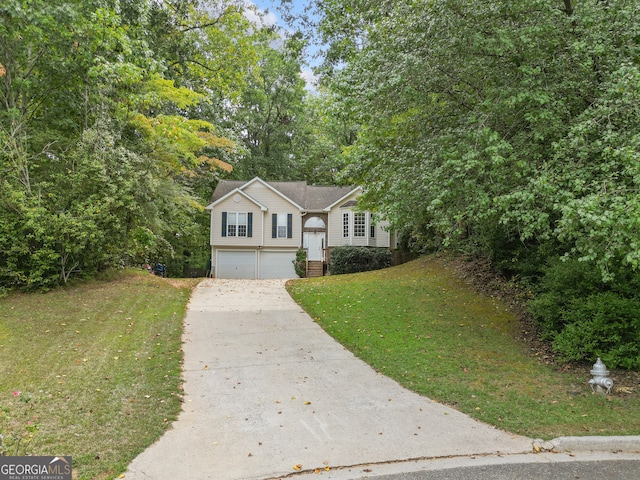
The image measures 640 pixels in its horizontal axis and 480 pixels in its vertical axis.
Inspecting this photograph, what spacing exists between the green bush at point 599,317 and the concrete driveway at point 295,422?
8.62ft

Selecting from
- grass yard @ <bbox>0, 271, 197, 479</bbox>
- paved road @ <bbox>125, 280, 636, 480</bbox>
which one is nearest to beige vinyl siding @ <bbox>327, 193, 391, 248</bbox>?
grass yard @ <bbox>0, 271, 197, 479</bbox>

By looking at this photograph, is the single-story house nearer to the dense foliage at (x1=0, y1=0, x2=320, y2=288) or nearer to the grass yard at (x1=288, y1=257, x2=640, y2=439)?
the dense foliage at (x1=0, y1=0, x2=320, y2=288)

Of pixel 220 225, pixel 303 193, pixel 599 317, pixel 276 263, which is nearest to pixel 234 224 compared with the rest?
pixel 220 225

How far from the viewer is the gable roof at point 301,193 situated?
24094 millimetres

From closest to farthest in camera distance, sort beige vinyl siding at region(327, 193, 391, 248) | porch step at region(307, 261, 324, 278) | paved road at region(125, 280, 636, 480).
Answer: paved road at region(125, 280, 636, 480), porch step at region(307, 261, 324, 278), beige vinyl siding at region(327, 193, 391, 248)

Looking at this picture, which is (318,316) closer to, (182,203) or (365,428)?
(365,428)

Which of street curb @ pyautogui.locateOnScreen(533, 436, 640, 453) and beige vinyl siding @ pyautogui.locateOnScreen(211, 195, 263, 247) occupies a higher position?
beige vinyl siding @ pyautogui.locateOnScreen(211, 195, 263, 247)

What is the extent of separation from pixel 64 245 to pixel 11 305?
1908 millimetres

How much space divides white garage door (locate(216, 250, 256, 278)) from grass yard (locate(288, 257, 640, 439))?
12.2 meters

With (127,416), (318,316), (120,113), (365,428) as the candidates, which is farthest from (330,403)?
(120,113)

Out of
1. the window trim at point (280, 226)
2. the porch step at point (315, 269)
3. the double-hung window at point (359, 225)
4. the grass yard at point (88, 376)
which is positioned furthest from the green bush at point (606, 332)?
the window trim at point (280, 226)

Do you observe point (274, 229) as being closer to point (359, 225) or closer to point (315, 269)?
point (315, 269)

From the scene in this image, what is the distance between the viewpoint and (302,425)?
422 cm

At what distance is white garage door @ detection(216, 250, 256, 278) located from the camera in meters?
23.9
